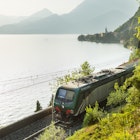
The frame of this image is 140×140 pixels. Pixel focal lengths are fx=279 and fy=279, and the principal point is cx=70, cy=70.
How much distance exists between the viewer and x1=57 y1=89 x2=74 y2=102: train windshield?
24.5 metres

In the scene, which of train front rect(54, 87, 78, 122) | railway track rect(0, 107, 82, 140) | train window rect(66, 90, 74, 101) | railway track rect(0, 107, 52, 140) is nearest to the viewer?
railway track rect(0, 107, 82, 140)

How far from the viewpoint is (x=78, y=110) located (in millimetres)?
24469

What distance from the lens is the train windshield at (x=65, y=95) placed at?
24452mm

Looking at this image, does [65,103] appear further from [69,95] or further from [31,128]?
[31,128]

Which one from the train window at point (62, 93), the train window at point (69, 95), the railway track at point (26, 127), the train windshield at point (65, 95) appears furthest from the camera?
the train window at point (62, 93)

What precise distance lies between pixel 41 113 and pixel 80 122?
454cm

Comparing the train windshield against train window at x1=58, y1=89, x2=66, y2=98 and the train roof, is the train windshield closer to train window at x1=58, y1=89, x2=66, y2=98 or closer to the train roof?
train window at x1=58, y1=89, x2=66, y2=98

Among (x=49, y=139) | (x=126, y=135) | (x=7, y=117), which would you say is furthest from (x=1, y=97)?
(x=126, y=135)

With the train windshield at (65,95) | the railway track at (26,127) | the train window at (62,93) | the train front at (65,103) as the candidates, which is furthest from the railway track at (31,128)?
the train window at (62,93)

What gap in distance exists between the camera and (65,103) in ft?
81.1

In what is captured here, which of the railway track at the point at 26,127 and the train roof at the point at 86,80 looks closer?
the railway track at the point at 26,127

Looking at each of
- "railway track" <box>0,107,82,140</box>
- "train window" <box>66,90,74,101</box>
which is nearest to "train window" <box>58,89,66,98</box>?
"train window" <box>66,90,74,101</box>

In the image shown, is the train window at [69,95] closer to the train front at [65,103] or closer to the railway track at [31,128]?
the train front at [65,103]

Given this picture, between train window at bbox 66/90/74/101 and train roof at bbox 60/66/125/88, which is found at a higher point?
train roof at bbox 60/66/125/88
